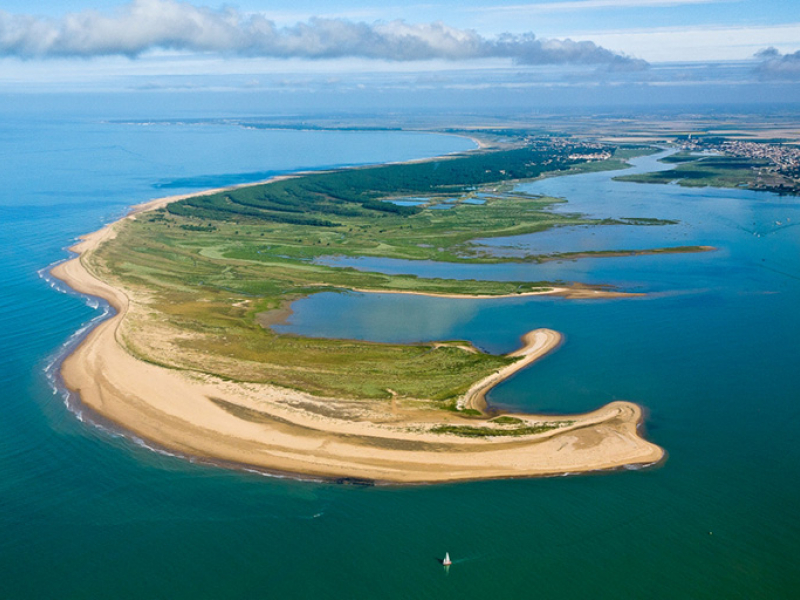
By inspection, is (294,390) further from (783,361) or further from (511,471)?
(783,361)

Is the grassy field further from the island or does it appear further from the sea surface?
the sea surface

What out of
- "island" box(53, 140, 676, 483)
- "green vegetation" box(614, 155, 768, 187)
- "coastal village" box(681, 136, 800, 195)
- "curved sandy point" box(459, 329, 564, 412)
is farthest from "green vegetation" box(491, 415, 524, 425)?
"green vegetation" box(614, 155, 768, 187)

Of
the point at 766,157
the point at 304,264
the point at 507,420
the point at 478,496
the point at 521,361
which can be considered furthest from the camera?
the point at 766,157

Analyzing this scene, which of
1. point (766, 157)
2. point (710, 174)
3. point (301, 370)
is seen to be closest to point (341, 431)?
point (301, 370)

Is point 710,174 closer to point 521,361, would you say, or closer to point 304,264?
point 304,264

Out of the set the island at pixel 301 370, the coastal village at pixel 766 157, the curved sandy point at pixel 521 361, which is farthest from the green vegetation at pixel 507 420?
the coastal village at pixel 766 157

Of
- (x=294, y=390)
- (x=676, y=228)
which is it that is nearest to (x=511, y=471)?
(x=294, y=390)
